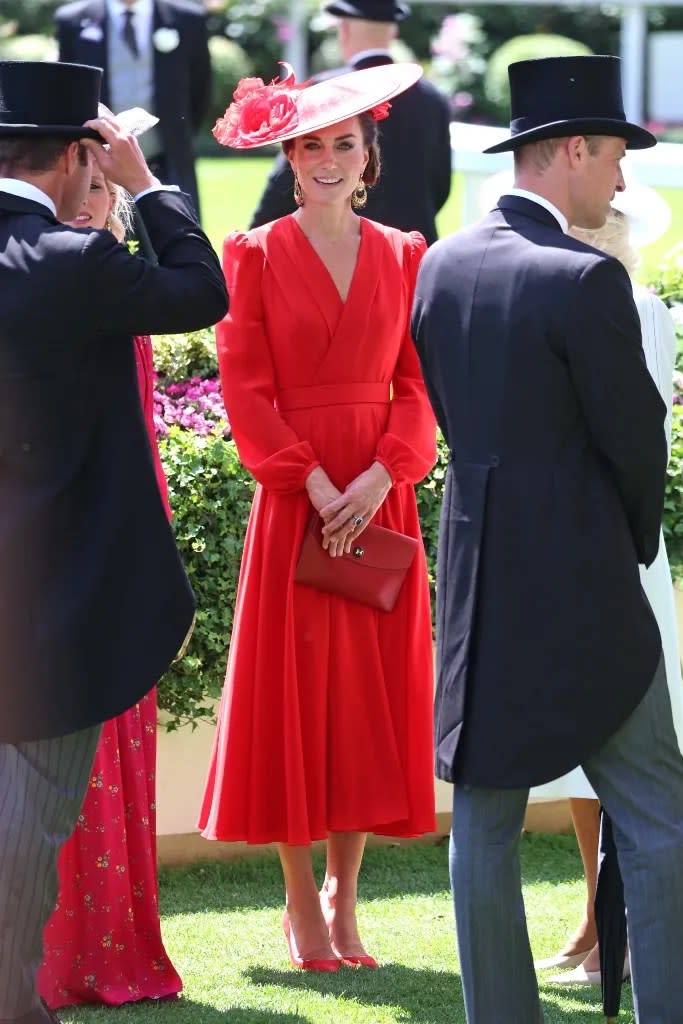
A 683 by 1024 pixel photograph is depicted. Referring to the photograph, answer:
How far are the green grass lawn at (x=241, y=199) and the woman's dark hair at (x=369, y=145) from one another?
8.51 m

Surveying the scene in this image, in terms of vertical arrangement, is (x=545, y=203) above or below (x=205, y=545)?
above

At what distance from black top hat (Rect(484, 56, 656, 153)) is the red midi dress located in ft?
3.53

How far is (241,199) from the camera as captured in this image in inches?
986

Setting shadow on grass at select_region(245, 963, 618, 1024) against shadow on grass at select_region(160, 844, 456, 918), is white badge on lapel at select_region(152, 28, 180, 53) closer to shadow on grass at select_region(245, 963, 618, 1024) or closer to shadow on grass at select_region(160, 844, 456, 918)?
shadow on grass at select_region(160, 844, 456, 918)

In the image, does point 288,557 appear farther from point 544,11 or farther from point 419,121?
point 544,11

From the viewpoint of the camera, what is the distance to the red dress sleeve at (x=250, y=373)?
14.7 ft

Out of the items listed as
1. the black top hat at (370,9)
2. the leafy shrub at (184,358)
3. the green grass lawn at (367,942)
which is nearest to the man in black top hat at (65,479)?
the green grass lawn at (367,942)

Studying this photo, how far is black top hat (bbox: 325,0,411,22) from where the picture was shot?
26.5 ft

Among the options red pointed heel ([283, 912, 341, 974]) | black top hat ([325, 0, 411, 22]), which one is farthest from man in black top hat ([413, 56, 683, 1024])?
Result: black top hat ([325, 0, 411, 22])

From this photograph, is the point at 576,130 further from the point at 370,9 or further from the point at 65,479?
the point at 370,9

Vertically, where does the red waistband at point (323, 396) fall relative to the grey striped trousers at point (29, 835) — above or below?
above

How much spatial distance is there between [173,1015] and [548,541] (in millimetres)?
1587

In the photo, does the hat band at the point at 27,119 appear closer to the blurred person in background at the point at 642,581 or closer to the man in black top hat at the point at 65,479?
the man in black top hat at the point at 65,479

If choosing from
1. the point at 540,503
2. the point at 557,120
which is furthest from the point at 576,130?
the point at 540,503
